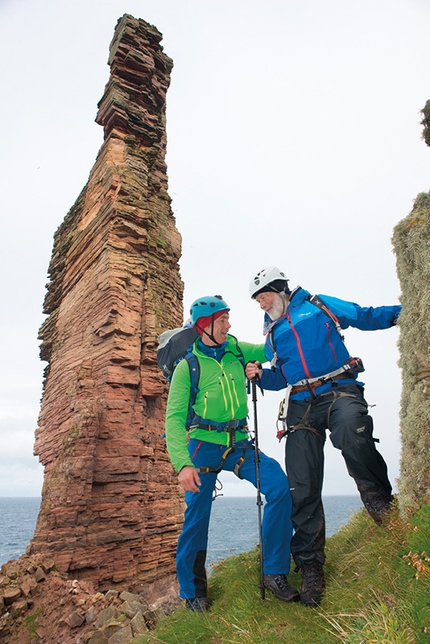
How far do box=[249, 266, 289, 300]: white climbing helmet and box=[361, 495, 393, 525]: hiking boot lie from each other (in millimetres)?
2805

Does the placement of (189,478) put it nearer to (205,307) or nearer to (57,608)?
(205,307)

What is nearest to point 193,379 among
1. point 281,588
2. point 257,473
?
point 257,473

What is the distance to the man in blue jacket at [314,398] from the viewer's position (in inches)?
181

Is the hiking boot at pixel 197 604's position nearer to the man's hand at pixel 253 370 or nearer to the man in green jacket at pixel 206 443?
the man in green jacket at pixel 206 443

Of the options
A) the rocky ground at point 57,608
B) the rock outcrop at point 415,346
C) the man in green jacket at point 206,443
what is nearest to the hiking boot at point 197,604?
the man in green jacket at point 206,443

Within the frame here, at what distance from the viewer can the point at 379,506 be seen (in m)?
4.84

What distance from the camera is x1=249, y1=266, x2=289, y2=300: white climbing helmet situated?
5.55m

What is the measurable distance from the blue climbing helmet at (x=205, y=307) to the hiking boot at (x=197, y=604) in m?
3.58

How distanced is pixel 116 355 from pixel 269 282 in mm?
7122

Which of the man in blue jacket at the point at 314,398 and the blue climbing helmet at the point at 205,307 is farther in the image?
the blue climbing helmet at the point at 205,307

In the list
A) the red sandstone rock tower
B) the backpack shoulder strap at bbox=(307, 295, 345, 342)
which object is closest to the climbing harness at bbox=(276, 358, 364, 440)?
the backpack shoulder strap at bbox=(307, 295, 345, 342)

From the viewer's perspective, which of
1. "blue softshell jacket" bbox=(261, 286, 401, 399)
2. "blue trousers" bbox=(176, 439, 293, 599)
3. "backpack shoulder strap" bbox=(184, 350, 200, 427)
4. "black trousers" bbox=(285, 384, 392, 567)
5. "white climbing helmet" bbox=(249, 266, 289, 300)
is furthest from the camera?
"white climbing helmet" bbox=(249, 266, 289, 300)

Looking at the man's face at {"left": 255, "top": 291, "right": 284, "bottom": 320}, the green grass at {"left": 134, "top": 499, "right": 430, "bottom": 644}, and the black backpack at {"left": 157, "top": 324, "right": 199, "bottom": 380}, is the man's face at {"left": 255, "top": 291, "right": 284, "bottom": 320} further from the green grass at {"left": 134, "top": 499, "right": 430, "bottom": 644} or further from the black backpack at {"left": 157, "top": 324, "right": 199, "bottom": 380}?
the green grass at {"left": 134, "top": 499, "right": 430, "bottom": 644}

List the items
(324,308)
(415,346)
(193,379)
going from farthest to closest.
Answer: (193,379)
(324,308)
(415,346)
